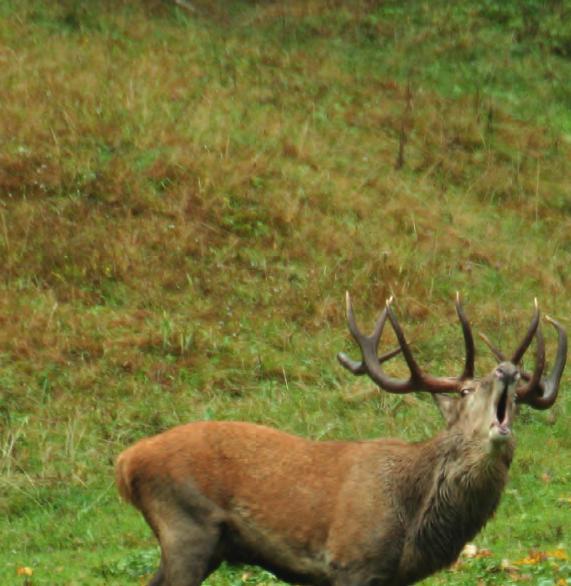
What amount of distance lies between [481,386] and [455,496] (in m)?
0.60

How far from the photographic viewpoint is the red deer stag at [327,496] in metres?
8.13

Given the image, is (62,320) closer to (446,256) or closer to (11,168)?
(11,168)

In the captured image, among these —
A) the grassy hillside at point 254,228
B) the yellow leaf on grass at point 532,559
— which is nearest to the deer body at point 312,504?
the grassy hillside at point 254,228

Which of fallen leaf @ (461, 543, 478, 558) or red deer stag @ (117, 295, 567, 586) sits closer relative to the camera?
red deer stag @ (117, 295, 567, 586)

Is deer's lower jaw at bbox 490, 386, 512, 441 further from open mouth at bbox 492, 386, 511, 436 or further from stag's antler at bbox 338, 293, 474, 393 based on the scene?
stag's antler at bbox 338, 293, 474, 393

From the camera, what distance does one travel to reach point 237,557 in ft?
27.6

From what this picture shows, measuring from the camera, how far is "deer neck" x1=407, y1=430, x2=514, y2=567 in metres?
A: 8.20

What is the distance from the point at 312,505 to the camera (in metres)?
8.26

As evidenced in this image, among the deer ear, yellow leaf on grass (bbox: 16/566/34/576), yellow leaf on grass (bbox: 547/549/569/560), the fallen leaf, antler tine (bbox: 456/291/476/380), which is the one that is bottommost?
yellow leaf on grass (bbox: 16/566/34/576)

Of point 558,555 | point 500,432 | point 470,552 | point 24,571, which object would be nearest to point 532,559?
point 558,555

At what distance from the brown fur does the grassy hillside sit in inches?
40.1

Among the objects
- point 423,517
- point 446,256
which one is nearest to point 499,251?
point 446,256

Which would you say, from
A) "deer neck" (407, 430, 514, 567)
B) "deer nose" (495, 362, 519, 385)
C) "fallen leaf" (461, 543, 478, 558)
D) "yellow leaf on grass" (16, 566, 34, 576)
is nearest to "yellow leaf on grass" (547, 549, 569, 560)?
"fallen leaf" (461, 543, 478, 558)

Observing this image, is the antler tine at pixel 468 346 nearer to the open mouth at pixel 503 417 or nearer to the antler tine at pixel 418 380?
the antler tine at pixel 418 380
